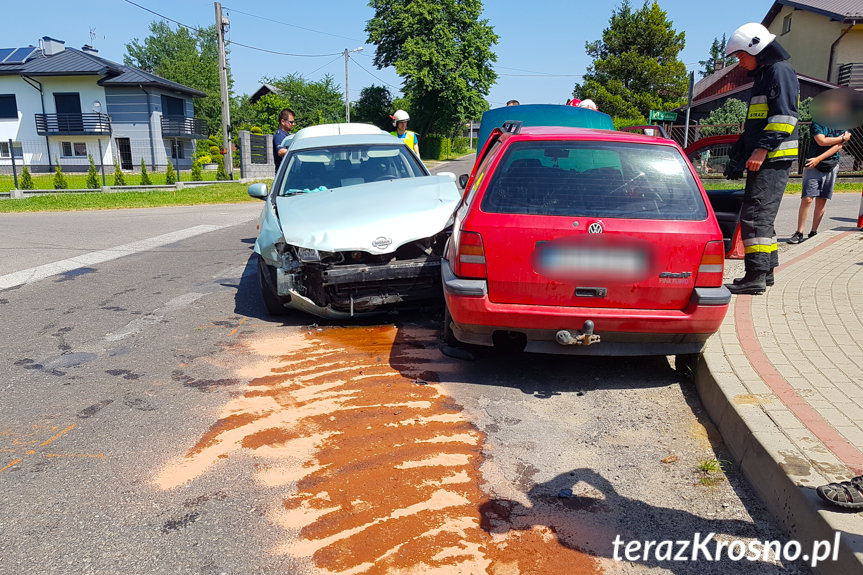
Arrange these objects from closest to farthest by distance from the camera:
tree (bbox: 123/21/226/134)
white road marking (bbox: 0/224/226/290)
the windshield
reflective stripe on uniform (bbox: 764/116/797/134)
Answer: reflective stripe on uniform (bbox: 764/116/797/134) → the windshield → white road marking (bbox: 0/224/226/290) → tree (bbox: 123/21/226/134)

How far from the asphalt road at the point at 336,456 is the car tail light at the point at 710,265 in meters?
0.81

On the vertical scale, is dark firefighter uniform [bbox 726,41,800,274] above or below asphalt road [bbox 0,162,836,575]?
above

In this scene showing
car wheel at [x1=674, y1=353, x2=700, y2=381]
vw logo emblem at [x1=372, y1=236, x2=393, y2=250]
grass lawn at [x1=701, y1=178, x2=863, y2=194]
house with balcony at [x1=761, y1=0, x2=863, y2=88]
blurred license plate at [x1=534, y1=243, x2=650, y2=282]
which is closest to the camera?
blurred license plate at [x1=534, y1=243, x2=650, y2=282]

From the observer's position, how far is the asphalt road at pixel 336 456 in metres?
2.56

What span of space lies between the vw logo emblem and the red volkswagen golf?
111 centimetres

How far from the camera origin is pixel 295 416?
3791 millimetres

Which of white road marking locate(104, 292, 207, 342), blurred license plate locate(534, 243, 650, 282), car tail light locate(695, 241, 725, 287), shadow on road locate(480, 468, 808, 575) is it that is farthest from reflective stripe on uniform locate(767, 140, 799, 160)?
white road marking locate(104, 292, 207, 342)

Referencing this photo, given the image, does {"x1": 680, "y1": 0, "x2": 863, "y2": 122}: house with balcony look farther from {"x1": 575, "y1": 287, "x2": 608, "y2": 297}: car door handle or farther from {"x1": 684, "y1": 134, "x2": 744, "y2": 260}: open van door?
{"x1": 575, "y1": 287, "x2": 608, "y2": 297}: car door handle

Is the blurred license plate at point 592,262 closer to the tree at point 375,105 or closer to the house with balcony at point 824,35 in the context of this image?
the house with balcony at point 824,35

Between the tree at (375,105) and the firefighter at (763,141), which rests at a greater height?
the tree at (375,105)

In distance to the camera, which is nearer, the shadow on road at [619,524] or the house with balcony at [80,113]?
the shadow on road at [619,524]

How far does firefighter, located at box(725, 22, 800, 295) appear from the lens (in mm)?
5539

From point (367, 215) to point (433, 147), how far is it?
51.6m

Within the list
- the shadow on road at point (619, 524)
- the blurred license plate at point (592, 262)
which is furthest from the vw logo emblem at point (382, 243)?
the shadow on road at point (619, 524)
